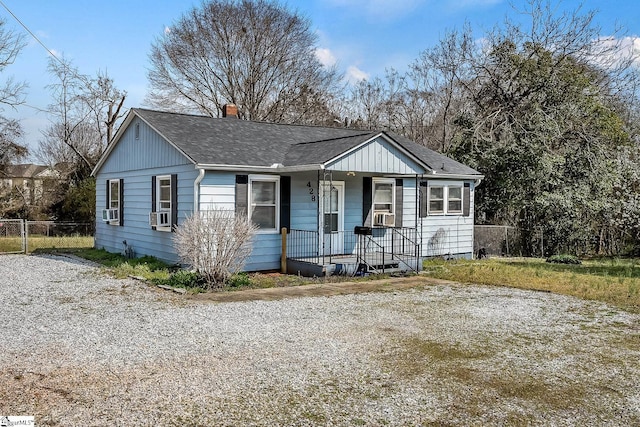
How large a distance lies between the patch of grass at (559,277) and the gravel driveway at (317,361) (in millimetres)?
1120

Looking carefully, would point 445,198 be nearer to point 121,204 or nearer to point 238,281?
point 238,281

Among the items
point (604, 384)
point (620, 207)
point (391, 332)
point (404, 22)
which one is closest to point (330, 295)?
point (391, 332)

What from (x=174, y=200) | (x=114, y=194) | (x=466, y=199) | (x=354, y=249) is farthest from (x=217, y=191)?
(x=466, y=199)

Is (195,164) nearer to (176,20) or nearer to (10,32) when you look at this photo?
(10,32)

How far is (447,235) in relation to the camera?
53.4ft

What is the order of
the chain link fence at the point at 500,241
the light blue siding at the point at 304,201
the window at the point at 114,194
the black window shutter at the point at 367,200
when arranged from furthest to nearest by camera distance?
the chain link fence at the point at 500,241 < the window at the point at 114,194 < the black window shutter at the point at 367,200 < the light blue siding at the point at 304,201

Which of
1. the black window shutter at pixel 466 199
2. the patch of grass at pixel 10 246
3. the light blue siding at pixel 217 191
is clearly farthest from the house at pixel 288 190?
the patch of grass at pixel 10 246

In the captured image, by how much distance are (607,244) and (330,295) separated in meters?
15.6

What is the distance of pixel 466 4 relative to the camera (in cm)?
2209

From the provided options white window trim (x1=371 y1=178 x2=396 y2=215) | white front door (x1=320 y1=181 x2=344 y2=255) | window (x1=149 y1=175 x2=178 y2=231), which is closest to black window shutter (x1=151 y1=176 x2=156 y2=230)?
window (x1=149 y1=175 x2=178 y2=231)

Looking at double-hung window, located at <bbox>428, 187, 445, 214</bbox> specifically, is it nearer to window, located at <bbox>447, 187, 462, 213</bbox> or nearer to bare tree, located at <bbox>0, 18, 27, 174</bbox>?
window, located at <bbox>447, 187, 462, 213</bbox>

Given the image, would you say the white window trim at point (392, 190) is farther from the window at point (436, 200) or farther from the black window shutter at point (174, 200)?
the black window shutter at point (174, 200)

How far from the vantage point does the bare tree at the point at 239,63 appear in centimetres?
3022

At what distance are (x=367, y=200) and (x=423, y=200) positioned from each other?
2.14 m
